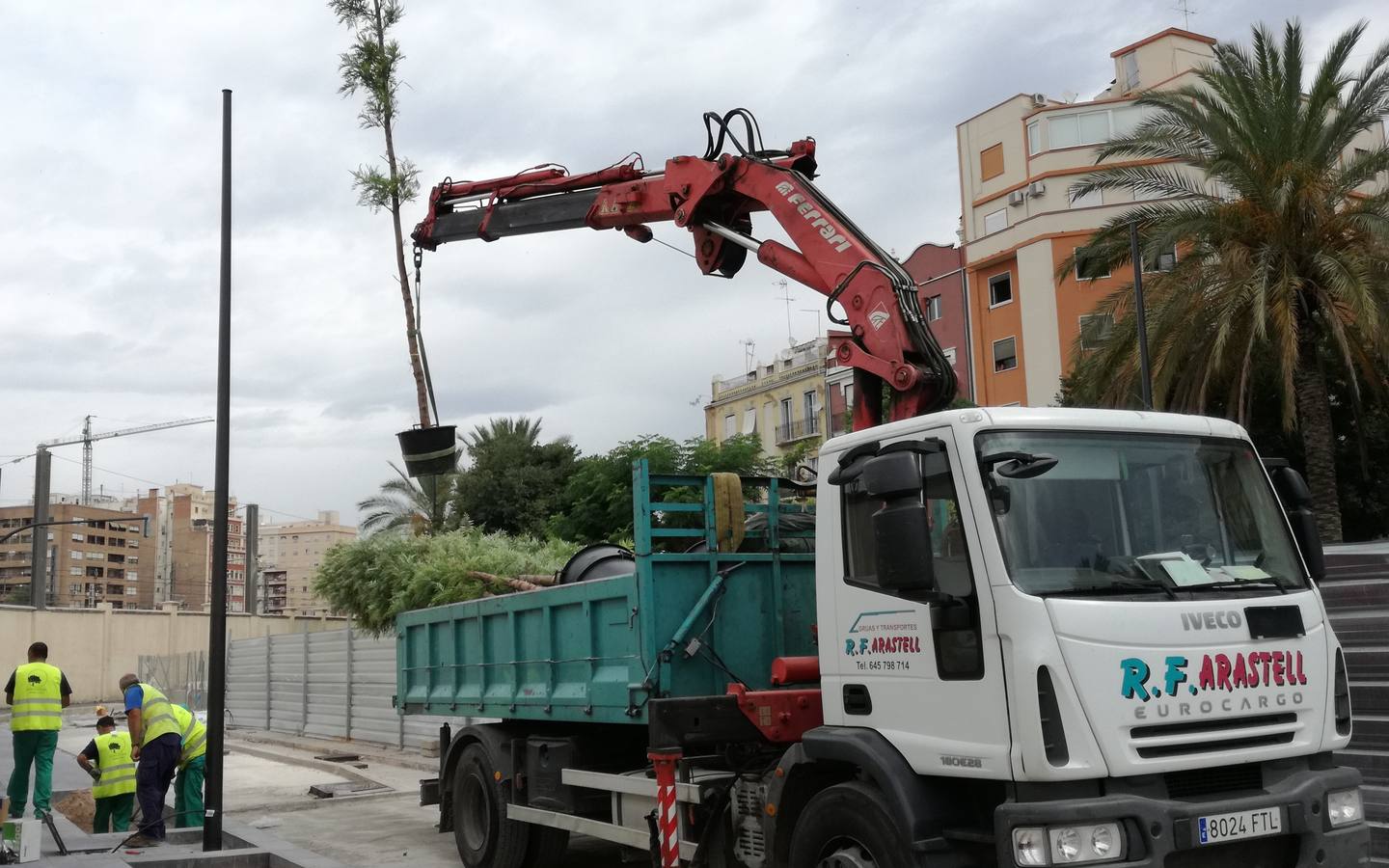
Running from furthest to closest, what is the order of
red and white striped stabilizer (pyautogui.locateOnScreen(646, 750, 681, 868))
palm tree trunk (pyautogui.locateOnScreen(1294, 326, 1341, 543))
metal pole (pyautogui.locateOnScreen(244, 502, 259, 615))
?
metal pole (pyautogui.locateOnScreen(244, 502, 259, 615))
palm tree trunk (pyautogui.locateOnScreen(1294, 326, 1341, 543))
red and white striped stabilizer (pyautogui.locateOnScreen(646, 750, 681, 868))

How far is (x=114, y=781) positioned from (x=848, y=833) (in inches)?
319

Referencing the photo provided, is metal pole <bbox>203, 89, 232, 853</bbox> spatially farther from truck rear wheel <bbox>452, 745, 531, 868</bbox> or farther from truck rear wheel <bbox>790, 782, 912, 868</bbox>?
truck rear wheel <bbox>790, 782, 912, 868</bbox>

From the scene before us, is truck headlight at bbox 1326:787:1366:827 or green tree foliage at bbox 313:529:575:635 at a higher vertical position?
green tree foliage at bbox 313:529:575:635

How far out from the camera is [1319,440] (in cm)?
1742

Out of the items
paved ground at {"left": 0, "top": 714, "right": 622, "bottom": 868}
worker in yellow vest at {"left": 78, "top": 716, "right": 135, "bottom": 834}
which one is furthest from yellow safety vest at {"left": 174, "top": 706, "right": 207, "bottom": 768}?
paved ground at {"left": 0, "top": 714, "right": 622, "bottom": 868}

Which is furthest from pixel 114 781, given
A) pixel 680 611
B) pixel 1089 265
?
pixel 1089 265

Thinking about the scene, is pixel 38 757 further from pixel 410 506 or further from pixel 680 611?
pixel 410 506

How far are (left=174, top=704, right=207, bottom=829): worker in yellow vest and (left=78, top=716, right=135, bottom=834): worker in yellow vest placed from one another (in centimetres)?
44

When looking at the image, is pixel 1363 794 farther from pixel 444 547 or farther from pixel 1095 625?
pixel 444 547

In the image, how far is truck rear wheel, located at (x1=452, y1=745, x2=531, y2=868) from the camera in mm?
9078

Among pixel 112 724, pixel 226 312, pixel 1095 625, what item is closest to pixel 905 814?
pixel 1095 625

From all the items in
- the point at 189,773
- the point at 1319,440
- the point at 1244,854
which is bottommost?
the point at 189,773

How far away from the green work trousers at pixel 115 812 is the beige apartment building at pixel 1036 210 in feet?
88.7

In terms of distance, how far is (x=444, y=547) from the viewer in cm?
1933
